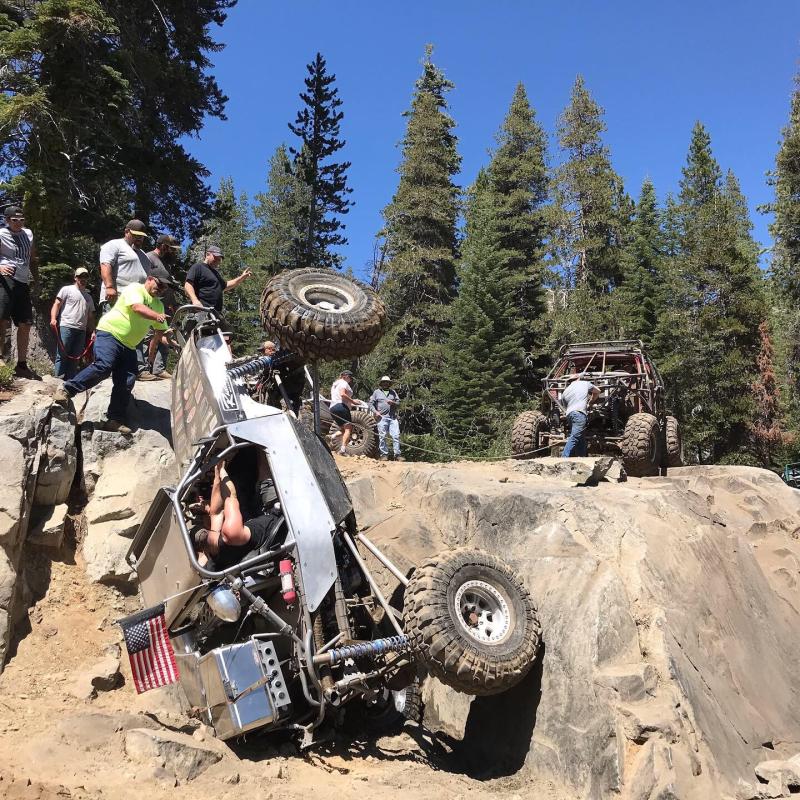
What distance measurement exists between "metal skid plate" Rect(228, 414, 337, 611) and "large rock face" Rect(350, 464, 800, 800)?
1.85 meters

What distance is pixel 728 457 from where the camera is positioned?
25438 millimetres

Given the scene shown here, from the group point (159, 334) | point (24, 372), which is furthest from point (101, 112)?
point (24, 372)

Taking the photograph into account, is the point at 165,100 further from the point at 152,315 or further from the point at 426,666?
the point at 426,666

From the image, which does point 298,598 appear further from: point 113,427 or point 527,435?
point 527,435

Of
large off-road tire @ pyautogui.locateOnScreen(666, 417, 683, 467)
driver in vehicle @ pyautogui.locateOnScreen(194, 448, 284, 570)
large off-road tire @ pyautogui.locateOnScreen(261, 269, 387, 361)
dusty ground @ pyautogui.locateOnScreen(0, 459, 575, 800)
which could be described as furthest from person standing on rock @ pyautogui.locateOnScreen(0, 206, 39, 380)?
large off-road tire @ pyautogui.locateOnScreen(666, 417, 683, 467)

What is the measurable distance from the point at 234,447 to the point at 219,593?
1.05m

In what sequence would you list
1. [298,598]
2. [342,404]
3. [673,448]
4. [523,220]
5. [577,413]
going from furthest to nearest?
[523,220], [342,404], [673,448], [577,413], [298,598]

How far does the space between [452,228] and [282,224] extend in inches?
329

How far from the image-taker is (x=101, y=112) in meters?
13.3

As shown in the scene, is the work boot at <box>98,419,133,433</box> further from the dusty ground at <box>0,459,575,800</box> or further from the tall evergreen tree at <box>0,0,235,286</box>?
the tall evergreen tree at <box>0,0,235,286</box>

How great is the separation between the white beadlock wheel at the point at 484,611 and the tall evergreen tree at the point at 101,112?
11.0 metres

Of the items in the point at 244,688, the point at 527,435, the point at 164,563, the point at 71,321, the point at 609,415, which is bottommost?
the point at 244,688

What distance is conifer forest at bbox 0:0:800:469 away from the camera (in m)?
12.9

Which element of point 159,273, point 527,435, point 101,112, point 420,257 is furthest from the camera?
point 420,257
